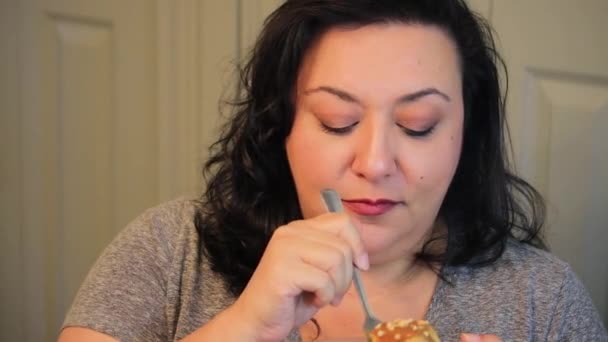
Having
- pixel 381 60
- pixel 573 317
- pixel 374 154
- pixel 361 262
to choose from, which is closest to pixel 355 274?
pixel 361 262

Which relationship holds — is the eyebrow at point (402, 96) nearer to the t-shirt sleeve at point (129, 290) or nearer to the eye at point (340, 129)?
the eye at point (340, 129)

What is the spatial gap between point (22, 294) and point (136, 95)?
0.55 metres

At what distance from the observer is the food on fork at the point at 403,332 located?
0.75 m

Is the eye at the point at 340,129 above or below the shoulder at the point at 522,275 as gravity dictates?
above

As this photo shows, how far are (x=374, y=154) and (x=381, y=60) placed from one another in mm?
122

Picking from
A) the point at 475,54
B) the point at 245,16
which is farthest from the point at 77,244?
the point at 475,54

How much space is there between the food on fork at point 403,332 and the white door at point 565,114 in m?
0.86

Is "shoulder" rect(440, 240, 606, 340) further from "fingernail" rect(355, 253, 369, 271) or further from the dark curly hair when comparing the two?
"fingernail" rect(355, 253, 369, 271)

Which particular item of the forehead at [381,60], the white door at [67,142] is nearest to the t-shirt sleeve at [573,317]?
the forehead at [381,60]

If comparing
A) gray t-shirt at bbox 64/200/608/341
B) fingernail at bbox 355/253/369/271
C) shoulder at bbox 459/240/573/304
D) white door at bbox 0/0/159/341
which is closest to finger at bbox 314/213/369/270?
fingernail at bbox 355/253/369/271

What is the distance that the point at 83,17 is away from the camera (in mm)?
1688

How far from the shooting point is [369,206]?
0.93m

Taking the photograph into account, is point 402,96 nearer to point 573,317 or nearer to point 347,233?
point 347,233

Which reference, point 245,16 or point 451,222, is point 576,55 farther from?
point 245,16
